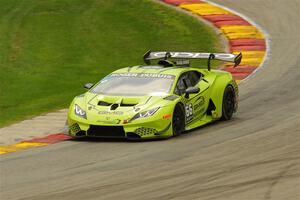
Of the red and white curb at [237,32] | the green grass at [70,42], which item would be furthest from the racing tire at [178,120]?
the red and white curb at [237,32]

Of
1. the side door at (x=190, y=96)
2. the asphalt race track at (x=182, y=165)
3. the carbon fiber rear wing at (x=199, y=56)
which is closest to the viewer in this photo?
the asphalt race track at (x=182, y=165)

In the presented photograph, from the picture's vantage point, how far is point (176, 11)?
95.9 ft

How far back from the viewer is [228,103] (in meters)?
17.3

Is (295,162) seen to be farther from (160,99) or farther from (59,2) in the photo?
(59,2)

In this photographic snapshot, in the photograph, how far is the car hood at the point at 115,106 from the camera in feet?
48.7

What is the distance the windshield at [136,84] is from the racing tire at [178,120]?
0.42 metres

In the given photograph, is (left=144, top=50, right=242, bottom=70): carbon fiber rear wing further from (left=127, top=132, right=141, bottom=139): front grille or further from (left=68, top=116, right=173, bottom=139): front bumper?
(left=127, top=132, right=141, bottom=139): front grille

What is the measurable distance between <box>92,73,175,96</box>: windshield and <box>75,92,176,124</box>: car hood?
0.78 feet

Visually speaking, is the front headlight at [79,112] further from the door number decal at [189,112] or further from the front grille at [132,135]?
the door number decal at [189,112]

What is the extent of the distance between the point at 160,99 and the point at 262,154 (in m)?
2.69

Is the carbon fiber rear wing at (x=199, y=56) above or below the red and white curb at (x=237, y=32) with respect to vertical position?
above

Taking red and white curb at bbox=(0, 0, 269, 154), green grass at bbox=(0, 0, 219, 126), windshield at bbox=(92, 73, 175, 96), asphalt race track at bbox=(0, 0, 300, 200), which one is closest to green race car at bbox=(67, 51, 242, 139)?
windshield at bbox=(92, 73, 175, 96)

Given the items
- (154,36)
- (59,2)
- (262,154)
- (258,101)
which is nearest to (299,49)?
(154,36)

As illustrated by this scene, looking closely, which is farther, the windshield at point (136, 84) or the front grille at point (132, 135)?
the windshield at point (136, 84)
